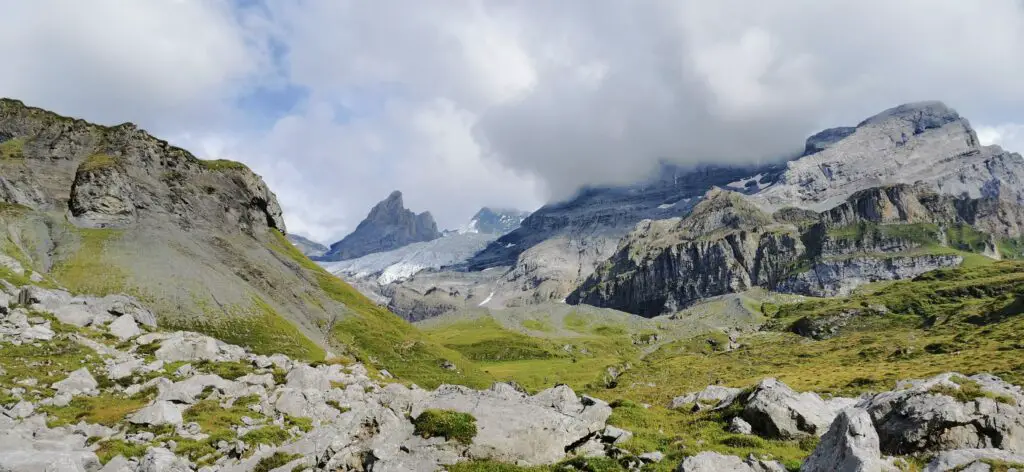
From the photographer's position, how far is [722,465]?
798 inches

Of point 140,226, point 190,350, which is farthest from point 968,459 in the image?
point 140,226

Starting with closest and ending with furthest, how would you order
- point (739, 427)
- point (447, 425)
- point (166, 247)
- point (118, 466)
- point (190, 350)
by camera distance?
point (447, 425)
point (118, 466)
point (739, 427)
point (190, 350)
point (166, 247)

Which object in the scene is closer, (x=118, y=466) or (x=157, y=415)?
(x=118, y=466)

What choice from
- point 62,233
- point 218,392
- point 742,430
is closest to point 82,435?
point 218,392

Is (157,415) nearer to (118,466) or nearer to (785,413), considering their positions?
(118,466)

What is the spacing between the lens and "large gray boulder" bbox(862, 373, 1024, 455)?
20.4m

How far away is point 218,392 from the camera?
4638 cm

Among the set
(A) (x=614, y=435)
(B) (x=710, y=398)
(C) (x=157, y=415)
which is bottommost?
(B) (x=710, y=398)

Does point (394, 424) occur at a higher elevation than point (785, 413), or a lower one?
higher

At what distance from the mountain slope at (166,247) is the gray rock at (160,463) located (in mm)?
95965

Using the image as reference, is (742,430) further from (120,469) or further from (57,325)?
(57,325)

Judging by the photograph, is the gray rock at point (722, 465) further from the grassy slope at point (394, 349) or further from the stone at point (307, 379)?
the grassy slope at point (394, 349)

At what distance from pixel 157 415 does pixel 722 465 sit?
116 feet

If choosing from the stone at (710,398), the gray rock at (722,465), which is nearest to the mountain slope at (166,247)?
the stone at (710,398)
